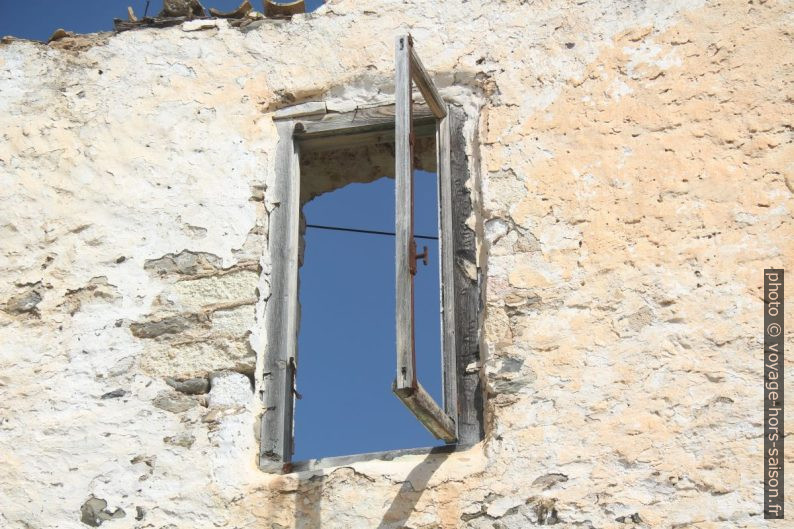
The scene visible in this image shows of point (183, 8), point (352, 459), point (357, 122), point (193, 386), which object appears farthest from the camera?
point (183, 8)

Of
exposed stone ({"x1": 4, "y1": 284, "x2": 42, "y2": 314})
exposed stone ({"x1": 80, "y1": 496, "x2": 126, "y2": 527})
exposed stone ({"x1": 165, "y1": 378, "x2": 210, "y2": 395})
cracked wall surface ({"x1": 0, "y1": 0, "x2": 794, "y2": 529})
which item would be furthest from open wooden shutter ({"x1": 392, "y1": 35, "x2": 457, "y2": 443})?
exposed stone ({"x1": 4, "y1": 284, "x2": 42, "y2": 314})

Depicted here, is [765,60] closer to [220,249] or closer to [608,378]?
[608,378]

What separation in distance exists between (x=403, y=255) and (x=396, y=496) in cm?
75

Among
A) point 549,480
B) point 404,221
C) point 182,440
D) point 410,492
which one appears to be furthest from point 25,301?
point 549,480

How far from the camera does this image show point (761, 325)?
168 inches

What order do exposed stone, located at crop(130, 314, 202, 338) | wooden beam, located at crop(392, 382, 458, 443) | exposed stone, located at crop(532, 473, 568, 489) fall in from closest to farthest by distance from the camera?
1. wooden beam, located at crop(392, 382, 458, 443)
2. exposed stone, located at crop(532, 473, 568, 489)
3. exposed stone, located at crop(130, 314, 202, 338)

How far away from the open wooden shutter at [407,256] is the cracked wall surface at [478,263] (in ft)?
0.72

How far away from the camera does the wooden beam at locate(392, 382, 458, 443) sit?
13.1 ft

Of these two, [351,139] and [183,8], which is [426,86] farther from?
[183,8]

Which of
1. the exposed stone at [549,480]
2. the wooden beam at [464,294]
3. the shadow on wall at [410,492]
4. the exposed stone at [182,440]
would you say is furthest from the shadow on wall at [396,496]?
the exposed stone at [182,440]

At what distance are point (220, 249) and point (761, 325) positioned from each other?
74.8 inches

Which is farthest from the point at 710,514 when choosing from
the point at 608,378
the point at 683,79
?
the point at 683,79

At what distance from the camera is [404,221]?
14.0 ft

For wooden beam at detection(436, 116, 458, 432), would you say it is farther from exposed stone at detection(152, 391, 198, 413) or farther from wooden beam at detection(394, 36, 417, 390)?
exposed stone at detection(152, 391, 198, 413)
